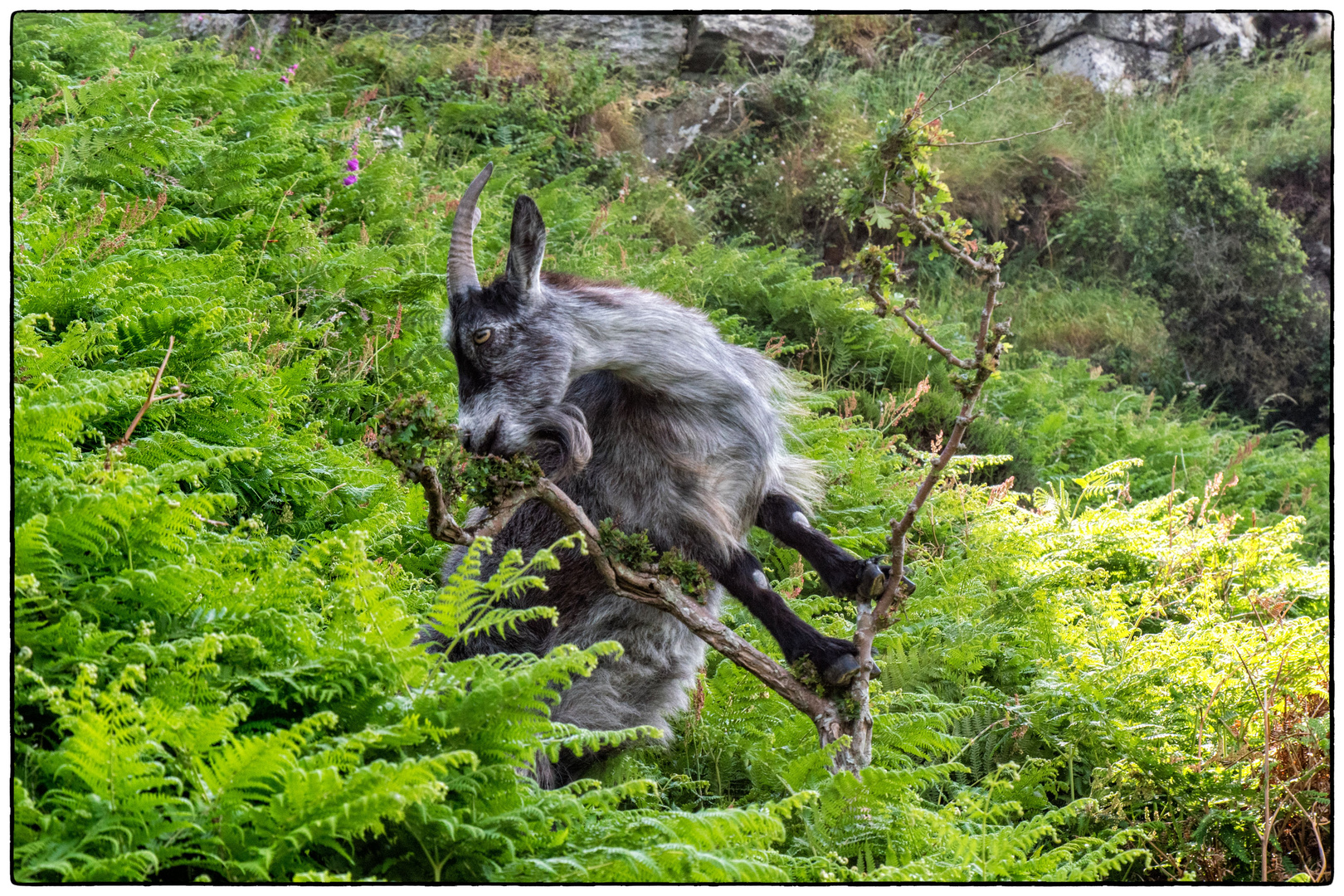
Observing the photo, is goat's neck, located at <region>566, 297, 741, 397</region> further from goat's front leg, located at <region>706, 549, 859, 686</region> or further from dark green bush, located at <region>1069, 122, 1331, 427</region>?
dark green bush, located at <region>1069, 122, 1331, 427</region>

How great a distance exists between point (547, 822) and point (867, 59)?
15.5 m

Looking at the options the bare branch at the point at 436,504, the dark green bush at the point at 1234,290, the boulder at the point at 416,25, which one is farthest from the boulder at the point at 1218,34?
the bare branch at the point at 436,504

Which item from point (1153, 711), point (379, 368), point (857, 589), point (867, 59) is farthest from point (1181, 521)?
point (867, 59)

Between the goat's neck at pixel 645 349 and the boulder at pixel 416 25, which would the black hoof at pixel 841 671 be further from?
the boulder at pixel 416 25

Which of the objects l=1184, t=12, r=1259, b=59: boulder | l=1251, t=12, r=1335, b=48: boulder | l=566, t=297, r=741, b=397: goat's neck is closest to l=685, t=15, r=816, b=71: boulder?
l=1184, t=12, r=1259, b=59: boulder

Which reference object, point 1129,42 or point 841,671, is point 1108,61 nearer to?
point 1129,42

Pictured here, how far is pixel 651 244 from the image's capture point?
432 inches

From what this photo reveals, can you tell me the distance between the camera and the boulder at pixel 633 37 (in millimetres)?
14422

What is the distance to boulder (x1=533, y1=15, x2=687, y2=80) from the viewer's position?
47.3 ft

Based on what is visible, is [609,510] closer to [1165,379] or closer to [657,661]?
[657,661]

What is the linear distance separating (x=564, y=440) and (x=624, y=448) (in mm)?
400

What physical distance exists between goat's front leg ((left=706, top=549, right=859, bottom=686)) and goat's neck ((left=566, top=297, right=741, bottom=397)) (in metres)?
0.66

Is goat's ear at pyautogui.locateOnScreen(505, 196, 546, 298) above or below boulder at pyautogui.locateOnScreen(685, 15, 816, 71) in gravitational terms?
below

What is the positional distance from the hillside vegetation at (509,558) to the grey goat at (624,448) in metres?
0.23
